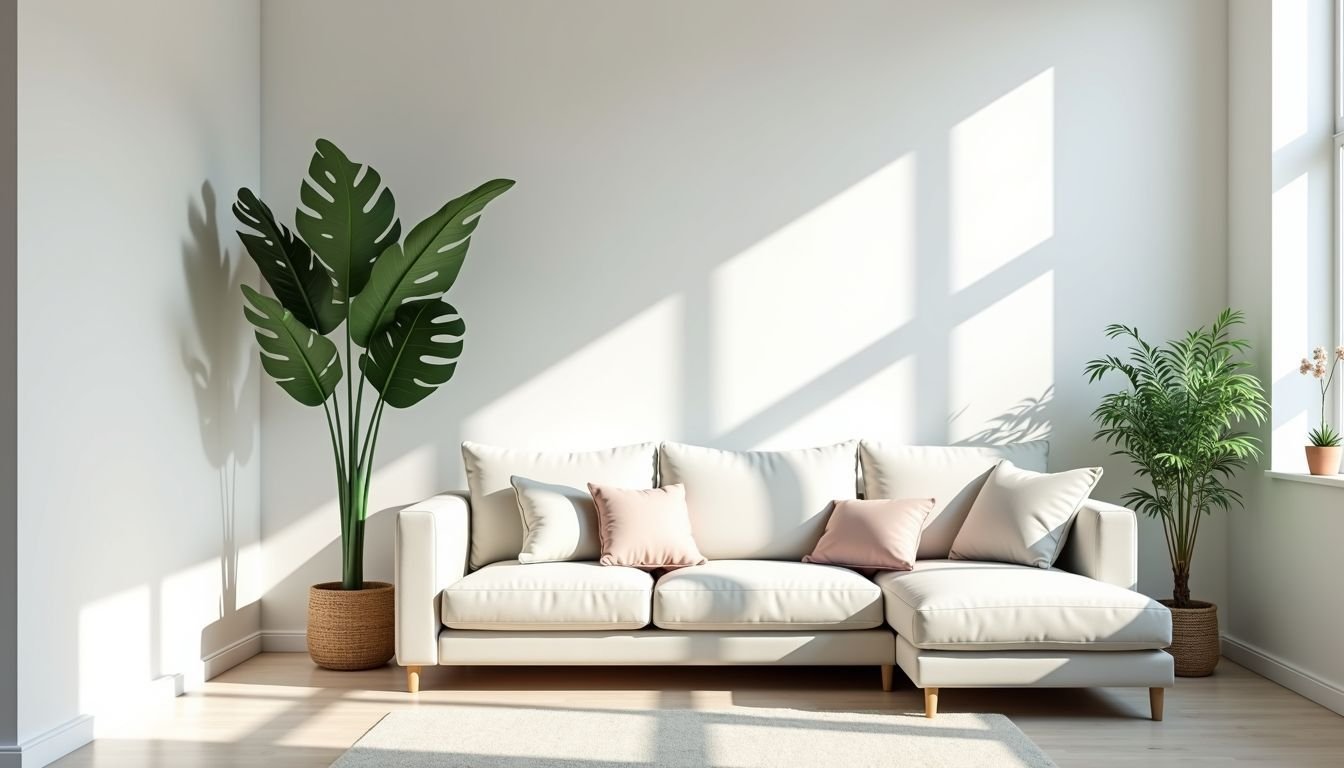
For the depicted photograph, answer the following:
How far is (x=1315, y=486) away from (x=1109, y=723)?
3.88 ft

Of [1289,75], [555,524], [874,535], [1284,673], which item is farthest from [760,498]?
[1289,75]

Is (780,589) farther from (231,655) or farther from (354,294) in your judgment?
(231,655)

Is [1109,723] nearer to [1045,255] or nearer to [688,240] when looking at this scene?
[1045,255]

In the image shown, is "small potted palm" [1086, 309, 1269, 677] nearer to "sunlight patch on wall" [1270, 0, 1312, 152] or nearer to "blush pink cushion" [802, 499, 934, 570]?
"sunlight patch on wall" [1270, 0, 1312, 152]

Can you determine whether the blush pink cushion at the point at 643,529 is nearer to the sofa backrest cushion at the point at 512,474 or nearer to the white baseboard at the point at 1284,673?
the sofa backrest cushion at the point at 512,474

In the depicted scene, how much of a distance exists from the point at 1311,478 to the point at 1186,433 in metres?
0.43

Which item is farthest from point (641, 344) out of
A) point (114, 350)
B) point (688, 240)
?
point (114, 350)

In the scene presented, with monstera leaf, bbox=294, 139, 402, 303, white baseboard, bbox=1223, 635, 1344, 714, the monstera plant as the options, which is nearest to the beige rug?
the monstera plant

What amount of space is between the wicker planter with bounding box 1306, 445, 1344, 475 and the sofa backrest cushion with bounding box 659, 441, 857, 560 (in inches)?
63.5

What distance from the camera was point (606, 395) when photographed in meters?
4.57

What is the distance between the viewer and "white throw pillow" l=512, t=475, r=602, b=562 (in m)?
4.00

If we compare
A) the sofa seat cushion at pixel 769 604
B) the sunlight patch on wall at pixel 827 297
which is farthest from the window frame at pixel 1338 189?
the sofa seat cushion at pixel 769 604

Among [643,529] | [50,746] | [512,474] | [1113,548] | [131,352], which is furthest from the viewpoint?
[512,474]

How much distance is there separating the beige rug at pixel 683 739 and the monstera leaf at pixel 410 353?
1276mm
